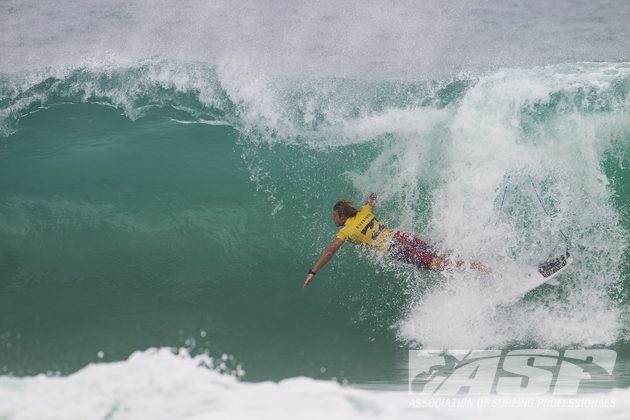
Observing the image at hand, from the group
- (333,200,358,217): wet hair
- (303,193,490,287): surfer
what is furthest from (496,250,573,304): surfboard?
(333,200,358,217): wet hair

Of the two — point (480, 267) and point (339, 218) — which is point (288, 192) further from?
point (480, 267)

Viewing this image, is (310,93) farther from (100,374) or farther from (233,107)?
(100,374)

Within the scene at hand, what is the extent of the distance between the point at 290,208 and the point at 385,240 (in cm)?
144

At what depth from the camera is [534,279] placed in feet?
19.8

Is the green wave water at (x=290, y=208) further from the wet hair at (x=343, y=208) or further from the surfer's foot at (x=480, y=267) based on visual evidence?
the wet hair at (x=343, y=208)

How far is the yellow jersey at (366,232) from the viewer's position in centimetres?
597

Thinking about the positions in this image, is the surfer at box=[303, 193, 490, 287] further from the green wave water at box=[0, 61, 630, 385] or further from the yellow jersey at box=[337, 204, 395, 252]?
the green wave water at box=[0, 61, 630, 385]

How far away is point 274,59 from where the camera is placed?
8461mm

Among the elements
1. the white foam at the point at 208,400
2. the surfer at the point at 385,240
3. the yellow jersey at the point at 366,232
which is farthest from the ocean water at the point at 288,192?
the yellow jersey at the point at 366,232

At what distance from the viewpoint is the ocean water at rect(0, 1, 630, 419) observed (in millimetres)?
5996

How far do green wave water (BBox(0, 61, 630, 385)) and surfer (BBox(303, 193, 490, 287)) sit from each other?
8.7 inches

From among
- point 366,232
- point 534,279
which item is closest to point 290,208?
point 366,232

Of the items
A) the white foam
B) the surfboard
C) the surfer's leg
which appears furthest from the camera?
the surfer's leg

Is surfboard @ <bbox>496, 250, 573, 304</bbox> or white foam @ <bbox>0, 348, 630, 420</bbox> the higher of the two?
surfboard @ <bbox>496, 250, 573, 304</bbox>
